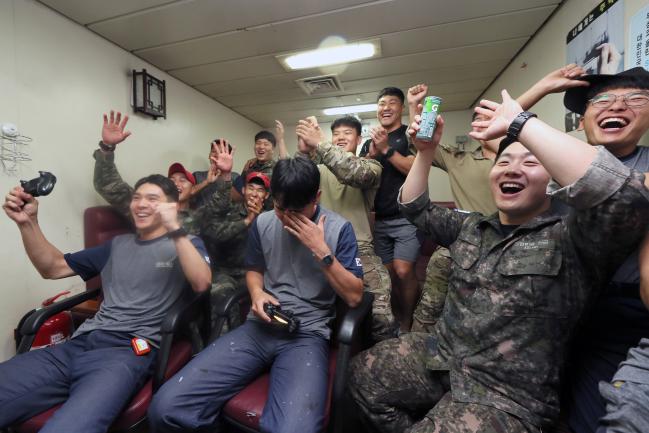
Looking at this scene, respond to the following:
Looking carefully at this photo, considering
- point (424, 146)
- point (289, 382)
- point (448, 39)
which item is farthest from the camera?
point (448, 39)

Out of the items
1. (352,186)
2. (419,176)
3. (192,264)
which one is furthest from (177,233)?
(419,176)

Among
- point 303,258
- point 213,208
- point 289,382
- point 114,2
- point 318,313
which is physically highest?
point 114,2

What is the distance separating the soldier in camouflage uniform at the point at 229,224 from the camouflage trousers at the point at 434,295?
3.66ft

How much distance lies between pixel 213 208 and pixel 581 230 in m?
1.92

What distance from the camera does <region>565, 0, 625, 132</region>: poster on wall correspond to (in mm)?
1536

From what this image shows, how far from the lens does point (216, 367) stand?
1.10 metres

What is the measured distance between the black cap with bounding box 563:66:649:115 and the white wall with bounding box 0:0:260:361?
293cm

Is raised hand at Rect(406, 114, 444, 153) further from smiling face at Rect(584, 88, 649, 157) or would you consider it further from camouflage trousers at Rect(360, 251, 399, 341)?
camouflage trousers at Rect(360, 251, 399, 341)

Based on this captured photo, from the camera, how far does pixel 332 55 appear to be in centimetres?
265

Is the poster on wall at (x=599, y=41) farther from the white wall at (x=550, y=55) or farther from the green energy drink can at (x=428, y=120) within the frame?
the green energy drink can at (x=428, y=120)

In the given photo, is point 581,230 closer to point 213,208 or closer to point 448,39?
point 213,208

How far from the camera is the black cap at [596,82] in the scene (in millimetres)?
1042

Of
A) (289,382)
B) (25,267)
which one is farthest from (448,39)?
(25,267)

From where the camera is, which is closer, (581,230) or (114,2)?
(581,230)
